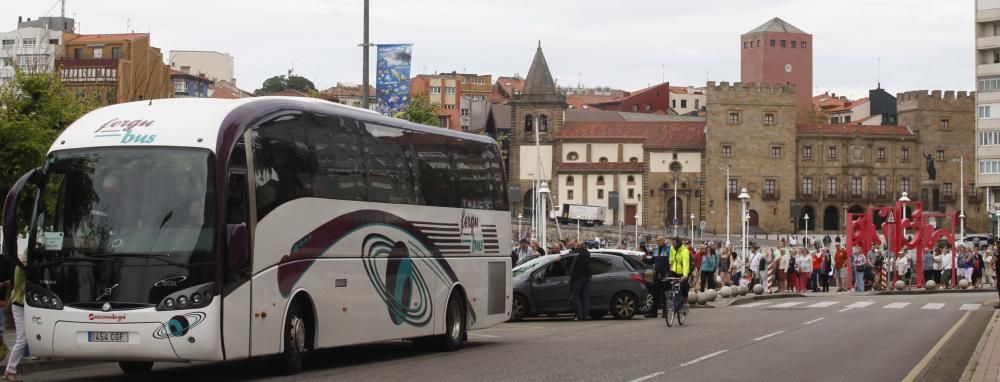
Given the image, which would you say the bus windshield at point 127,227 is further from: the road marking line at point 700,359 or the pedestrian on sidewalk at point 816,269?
the pedestrian on sidewalk at point 816,269

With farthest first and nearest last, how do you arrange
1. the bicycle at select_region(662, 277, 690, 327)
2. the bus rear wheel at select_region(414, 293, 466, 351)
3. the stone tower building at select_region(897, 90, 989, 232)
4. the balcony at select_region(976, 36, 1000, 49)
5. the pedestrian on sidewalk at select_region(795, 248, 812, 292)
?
the stone tower building at select_region(897, 90, 989, 232) → the balcony at select_region(976, 36, 1000, 49) → the pedestrian on sidewalk at select_region(795, 248, 812, 292) → the bicycle at select_region(662, 277, 690, 327) → the bus rear wheel at select_region(414, 293, 466, 351)

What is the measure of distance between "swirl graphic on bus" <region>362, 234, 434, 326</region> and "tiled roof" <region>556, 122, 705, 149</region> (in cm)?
13310

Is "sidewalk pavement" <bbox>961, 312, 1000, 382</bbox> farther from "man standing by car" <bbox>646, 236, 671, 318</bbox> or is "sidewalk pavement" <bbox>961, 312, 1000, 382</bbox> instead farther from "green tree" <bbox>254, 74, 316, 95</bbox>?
"green tree" <bbox>254, 74, 316, 95</bbox>

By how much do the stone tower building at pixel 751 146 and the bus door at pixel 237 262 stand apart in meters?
133

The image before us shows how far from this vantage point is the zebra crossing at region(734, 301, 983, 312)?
1393 inches

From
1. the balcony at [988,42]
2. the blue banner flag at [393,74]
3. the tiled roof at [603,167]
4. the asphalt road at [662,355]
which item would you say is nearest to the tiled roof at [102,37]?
the tiled roof at [603,167]

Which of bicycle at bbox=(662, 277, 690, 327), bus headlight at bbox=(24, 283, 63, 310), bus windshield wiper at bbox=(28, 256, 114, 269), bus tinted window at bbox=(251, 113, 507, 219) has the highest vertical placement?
bus tinted window at bbox=(251, 113, 507, 219)

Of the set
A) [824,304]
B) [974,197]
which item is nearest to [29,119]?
[824,304]

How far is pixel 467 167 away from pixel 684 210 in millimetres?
129313

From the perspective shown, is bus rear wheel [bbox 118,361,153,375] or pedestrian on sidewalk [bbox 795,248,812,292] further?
pedestrian on sidewalk [bbox 795,248,812,292]

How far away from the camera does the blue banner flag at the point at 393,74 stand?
2955 cm

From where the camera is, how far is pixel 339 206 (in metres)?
17.8

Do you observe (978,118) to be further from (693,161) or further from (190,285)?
(190,285)

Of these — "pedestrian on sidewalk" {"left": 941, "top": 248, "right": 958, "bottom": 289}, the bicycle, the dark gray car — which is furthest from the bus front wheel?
"pedestrian on sidewalk" {"left": 941, "top": 248, "right": 958, "bottom": 289}
